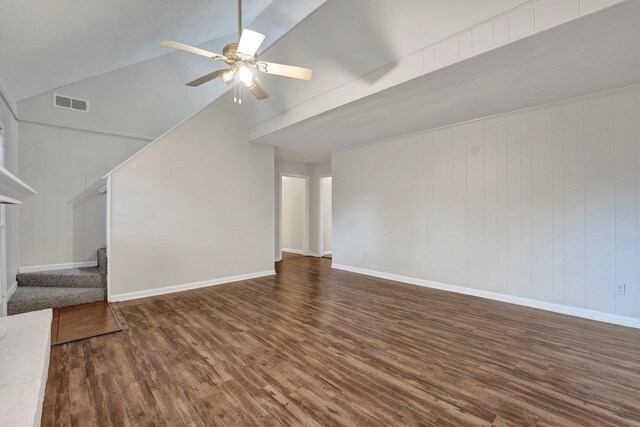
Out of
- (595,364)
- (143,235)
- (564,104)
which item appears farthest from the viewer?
(143,235)

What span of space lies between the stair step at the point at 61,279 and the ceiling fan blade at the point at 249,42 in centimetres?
376

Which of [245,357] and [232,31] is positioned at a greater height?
[232,31]

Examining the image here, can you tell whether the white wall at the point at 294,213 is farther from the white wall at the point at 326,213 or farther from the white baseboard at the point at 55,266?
the white baseboard at the point at 55,266

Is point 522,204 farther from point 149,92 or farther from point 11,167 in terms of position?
point 11,167

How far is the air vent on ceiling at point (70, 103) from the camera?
457cm

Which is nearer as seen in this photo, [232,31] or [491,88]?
[491,88]

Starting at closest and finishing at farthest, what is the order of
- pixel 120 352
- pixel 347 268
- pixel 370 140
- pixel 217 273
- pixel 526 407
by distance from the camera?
1. pixel 526 407
2. pixel 120 352
3. pixel 217 273
4. pixel 370 140
5. pixel 347 268

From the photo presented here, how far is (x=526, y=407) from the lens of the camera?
1822 millimetres

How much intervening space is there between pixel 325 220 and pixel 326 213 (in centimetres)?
20

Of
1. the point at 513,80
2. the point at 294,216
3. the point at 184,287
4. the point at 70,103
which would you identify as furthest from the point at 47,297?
the point at 513,80

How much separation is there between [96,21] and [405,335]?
4.07 meters

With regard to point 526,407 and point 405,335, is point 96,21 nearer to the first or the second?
point 405,335

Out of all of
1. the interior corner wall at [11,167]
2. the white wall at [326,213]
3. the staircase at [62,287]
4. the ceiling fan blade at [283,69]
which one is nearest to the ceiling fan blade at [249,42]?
the ceiling fan blade at [283,69]

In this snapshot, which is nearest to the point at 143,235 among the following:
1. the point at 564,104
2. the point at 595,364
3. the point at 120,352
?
the point at 120,352
